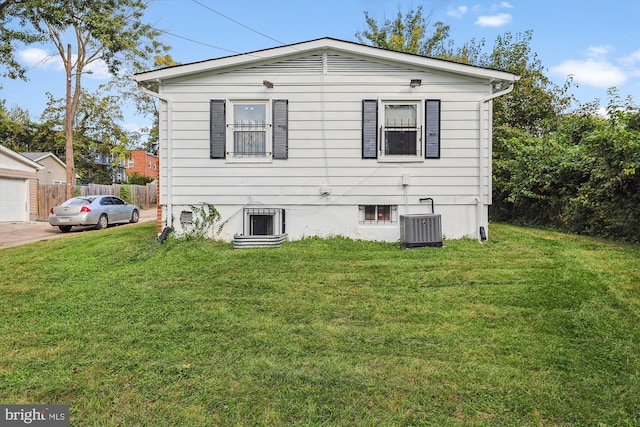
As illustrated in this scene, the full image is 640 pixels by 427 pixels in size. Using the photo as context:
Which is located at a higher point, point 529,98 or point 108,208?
point 529,98

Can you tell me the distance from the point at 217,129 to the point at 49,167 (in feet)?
88.4

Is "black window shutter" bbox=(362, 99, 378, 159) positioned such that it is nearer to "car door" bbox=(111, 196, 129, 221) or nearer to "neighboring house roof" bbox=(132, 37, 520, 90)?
"neighboring house roof" bbox=(132, 37, 520, 90)

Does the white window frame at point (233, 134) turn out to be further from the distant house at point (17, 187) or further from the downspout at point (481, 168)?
the distant house at point (17, 187)

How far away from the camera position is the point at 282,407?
259 cm

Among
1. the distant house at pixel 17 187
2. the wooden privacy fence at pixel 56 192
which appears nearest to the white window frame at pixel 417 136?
the distant house at pixel 17 187

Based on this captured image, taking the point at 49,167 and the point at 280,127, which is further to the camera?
the point at 49,167

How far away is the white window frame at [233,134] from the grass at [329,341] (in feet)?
8.09

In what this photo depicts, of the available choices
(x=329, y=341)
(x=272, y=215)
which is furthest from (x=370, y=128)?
(x=329, y=341)

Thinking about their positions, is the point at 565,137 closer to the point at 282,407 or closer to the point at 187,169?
the point at 187,169

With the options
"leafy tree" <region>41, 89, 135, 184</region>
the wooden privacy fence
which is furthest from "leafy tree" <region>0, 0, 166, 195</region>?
"leafy tree" <region>41, 89, 135, 184</region>

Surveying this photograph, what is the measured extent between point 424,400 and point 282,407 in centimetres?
93

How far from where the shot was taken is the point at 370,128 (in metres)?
8.17

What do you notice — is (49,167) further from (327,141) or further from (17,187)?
(327,141)

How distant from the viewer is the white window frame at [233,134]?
823 cm
